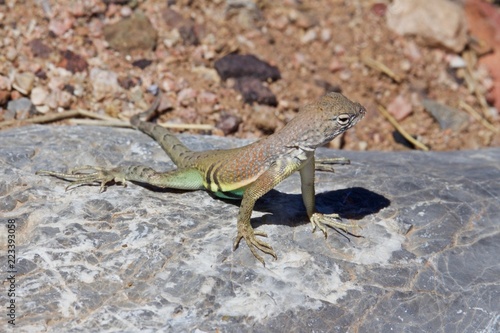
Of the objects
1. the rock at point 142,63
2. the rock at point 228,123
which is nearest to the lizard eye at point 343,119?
the rock at point 228,123

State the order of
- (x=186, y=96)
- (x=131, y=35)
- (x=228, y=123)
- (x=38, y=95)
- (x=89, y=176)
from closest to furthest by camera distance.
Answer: (x=89, y=176) < (x=38, y=95) < (x=228, y=123) < (x=186, y=96) < (x=131, y=35)

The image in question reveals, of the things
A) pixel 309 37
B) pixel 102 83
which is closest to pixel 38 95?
pixel 102 83

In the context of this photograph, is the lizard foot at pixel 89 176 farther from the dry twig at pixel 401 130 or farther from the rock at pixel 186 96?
the dry twig at pixel 401 130

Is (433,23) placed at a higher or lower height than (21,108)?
higher

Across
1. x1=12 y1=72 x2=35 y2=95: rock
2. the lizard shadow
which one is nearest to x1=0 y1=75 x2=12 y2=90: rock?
x1=12 y1=72 x2=35 y2=95: rock

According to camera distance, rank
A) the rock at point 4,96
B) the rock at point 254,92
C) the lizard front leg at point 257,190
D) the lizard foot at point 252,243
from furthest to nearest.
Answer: the rock at point 254,92 → the rock at point 4,96 → the lizard front leg at point 257,190 → the lizard foot at point 252,243

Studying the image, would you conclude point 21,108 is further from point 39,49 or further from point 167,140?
point 167,140

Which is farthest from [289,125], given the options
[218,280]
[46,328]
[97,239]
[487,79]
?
[487,79]
